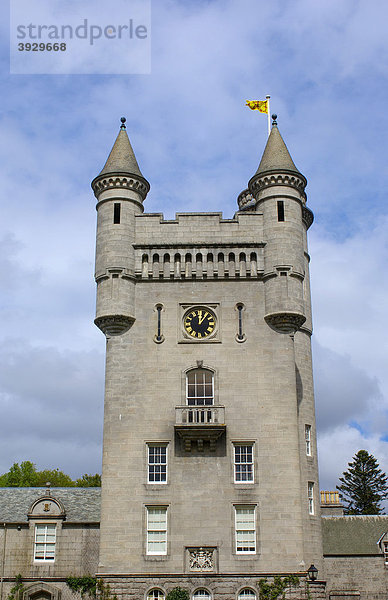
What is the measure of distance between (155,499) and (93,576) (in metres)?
8.22

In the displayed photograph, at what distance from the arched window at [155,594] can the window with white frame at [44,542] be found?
9121 millimetres

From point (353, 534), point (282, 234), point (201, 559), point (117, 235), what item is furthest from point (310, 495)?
point (117, 235)

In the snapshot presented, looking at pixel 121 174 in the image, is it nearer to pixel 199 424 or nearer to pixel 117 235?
pixel 117 235

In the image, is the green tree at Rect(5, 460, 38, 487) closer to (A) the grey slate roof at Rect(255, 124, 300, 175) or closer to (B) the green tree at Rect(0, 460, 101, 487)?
(B) the green tree at Rect(0, 460, 101, 487)

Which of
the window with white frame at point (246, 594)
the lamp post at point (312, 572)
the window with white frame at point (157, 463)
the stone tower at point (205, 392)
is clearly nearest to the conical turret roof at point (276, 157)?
the stone tower at point (205, 392)

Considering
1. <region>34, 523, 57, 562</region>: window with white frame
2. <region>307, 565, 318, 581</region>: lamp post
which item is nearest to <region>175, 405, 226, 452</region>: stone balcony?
<region>307, 565, 318, 581</region>: lamp post

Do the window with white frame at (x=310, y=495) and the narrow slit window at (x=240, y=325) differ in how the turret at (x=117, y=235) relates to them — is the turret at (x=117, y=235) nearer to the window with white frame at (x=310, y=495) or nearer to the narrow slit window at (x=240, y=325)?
the narrow slit window at (x=240, y=325)

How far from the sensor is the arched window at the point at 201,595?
34750 millimetres

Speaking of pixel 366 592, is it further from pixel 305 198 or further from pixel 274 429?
pixel 305 198

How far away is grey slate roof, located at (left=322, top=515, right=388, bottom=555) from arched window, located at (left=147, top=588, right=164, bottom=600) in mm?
20599

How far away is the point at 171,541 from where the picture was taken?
117ft

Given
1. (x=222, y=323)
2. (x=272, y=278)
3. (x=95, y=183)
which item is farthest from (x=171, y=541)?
(x=95, y=183)

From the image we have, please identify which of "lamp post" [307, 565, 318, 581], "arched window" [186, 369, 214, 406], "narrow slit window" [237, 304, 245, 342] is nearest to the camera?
"lamp post" [307, 565, 318, 581]

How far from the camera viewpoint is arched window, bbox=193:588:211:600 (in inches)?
1368
